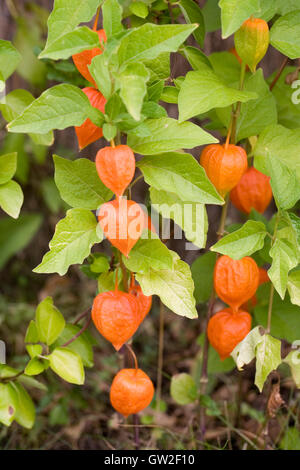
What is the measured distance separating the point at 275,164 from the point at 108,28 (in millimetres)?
323

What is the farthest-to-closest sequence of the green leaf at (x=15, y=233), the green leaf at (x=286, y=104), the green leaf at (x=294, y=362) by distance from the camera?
the green leaf at (x=15, y=233) → the green leaf at (x=286, y=104) → the green leaf at (x=294, y=362)

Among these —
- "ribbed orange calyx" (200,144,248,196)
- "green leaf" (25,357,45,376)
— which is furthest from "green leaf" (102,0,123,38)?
"green leaf" (25,357,45,376)

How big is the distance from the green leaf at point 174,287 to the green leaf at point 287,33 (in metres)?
0.39

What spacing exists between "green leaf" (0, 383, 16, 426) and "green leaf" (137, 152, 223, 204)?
0.51m

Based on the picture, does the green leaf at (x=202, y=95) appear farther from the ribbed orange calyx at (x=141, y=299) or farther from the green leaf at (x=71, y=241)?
the ribbed orange calyx at (x=141, y=299)

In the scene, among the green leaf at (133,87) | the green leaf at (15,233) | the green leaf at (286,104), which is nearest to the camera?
the green leaf at (133,87)

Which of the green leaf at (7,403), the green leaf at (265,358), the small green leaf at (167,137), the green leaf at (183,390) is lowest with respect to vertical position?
the green leaf at (183,390)

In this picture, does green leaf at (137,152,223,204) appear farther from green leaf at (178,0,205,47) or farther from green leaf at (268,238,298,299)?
green leaf at (178,0,205,47)

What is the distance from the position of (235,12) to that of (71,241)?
406mm

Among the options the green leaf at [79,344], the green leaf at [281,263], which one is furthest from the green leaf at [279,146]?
the green leaf at [79,344]

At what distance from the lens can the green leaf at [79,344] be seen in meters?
1.07

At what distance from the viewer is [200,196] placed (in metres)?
0.79

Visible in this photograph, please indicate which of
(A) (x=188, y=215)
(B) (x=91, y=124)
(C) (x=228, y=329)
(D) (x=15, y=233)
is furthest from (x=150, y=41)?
(D) (x=15, y=233)
